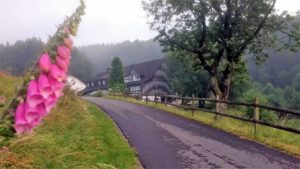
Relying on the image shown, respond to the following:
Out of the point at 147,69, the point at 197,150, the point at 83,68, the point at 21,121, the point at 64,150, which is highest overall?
the point at 83,68

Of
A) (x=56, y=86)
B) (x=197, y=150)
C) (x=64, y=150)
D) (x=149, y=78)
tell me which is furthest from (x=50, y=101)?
(x=149, y=78)

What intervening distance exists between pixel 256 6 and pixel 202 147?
13.2 meters

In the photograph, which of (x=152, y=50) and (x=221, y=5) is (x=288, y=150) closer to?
(x=221, y=5)

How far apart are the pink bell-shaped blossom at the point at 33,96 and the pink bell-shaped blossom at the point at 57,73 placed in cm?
8

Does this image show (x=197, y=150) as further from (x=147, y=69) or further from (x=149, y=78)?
(x=147, y=69)

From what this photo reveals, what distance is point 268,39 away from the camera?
83.4ft

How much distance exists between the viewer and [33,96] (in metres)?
1.46

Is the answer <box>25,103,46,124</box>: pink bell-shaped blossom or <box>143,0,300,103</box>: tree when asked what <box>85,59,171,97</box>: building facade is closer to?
<box>143,0,300,103</box>: tree

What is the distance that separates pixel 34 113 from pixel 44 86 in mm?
99

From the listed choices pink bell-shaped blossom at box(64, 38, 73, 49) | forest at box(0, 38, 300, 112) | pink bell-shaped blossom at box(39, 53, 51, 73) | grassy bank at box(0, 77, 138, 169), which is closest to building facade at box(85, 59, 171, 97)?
forest at box(0, 38, 300, 112)

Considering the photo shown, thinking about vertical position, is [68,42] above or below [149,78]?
below

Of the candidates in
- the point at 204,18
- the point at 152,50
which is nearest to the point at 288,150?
the point at 204,18

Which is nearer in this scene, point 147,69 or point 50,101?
point 50,101

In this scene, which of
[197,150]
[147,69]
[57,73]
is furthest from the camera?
[147,69]
